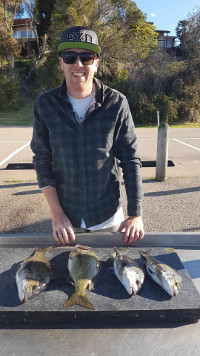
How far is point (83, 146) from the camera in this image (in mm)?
2332

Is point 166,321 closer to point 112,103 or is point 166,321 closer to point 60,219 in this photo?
point 60,219

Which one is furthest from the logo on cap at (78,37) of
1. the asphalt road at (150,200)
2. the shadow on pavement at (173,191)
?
the shadow on pavement at (173,191)

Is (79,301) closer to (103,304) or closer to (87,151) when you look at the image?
(103,304)

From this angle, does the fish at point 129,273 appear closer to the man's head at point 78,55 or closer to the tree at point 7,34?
the man's head at point 78,55

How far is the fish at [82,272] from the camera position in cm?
167

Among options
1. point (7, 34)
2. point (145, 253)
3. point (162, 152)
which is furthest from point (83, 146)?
point (7, 34)

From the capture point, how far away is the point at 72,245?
2244 millimetres

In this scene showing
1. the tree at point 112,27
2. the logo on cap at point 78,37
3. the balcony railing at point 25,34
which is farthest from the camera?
the balcony railing at point 25,34

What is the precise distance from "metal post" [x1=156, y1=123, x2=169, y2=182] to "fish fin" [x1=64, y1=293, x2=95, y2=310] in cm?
603

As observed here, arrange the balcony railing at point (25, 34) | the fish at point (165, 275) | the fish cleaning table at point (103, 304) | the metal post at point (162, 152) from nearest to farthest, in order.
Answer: the fish cleaning table at point (103, 304) < the fish at point (165, 275) < the metal post at point (162, 152) < the balcony railing at point (25, 34)

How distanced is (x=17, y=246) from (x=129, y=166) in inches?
36.3

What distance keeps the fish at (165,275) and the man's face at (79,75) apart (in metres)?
1.15

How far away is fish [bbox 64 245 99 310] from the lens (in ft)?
5.48

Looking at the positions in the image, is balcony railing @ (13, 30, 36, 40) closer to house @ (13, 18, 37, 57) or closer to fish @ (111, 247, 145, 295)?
house @ (13, 18, 37, 57)
